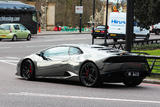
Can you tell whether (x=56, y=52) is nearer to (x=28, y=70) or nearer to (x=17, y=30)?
(x=28, y=70)

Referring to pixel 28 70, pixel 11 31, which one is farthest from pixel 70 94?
pixel 11 31

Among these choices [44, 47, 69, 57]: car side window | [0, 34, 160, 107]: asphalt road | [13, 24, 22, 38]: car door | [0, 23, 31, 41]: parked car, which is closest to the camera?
[0, 34, 160, 107]: asphalt road

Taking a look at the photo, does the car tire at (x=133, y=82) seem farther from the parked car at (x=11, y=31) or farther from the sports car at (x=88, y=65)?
the parked car at (x=11, y=31)

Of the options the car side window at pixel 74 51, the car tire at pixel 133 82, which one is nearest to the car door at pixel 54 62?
the car side window at pixel 74 51

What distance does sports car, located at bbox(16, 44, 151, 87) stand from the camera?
41.5 ft

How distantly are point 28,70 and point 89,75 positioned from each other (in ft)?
8.43

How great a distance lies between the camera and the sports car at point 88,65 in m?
12.6

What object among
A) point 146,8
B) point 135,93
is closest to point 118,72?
point 135,93

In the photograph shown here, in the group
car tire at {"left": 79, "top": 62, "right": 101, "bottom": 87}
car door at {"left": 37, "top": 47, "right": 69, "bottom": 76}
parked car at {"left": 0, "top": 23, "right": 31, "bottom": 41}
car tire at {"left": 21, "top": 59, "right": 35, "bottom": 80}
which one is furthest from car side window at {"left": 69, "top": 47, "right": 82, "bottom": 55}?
parked car at {"left": 0, "top": 23, "right": 31, "bottom": 41}

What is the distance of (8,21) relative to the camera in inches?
1967

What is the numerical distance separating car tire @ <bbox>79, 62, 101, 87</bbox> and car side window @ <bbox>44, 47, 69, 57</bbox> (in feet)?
3.59

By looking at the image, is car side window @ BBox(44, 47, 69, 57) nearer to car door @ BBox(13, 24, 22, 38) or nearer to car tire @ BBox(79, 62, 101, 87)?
car tire @ BBox(79, 62, 101, 87)

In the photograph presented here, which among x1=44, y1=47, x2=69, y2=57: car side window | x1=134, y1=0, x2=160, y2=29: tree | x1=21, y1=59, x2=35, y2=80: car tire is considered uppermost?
x1=134, y1=0, x2=160, y2=29: tree

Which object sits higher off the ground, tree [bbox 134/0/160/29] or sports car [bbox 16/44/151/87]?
tree [bbox 134/0/160/29]
